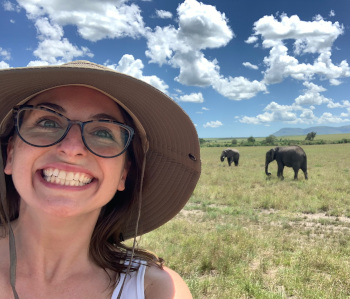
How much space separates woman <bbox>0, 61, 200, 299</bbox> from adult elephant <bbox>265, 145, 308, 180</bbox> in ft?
53.7

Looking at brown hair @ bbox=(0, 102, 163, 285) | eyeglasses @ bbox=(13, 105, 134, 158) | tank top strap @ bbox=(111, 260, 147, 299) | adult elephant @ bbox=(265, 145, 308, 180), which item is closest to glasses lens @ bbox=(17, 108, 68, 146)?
eyeglasses @ bbox=(13, 105, 134, 158)

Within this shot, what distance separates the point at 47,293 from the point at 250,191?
1117 centimetres

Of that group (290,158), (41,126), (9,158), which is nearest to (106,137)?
(41,126)

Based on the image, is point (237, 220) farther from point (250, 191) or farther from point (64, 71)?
point (64, 71)

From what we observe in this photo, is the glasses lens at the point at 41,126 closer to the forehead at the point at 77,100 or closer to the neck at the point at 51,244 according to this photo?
the forehead at the point at 77,100

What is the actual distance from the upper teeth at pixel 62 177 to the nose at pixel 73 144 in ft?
0.26

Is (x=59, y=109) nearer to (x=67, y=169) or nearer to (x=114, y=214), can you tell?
(x=67, y=169)

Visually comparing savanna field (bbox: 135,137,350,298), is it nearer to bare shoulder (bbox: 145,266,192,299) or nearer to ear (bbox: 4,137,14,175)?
bare shoulder (bbox: 145,266,192,299)

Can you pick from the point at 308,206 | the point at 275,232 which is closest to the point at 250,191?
the point at 308,206

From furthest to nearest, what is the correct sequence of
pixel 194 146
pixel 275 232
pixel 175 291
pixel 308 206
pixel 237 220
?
1. pixel 308 206
2. pixel 237 220
3. pixel 275 232
4. pixel 194 146
5. pixel 175 291

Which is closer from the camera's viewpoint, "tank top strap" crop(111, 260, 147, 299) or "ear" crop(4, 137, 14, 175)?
"tank top strap" crop(111, 260, 147, 299)

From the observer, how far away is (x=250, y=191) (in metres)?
12.2

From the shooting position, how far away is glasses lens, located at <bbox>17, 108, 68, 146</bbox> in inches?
57.1

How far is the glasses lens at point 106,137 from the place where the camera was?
1.49 meters
